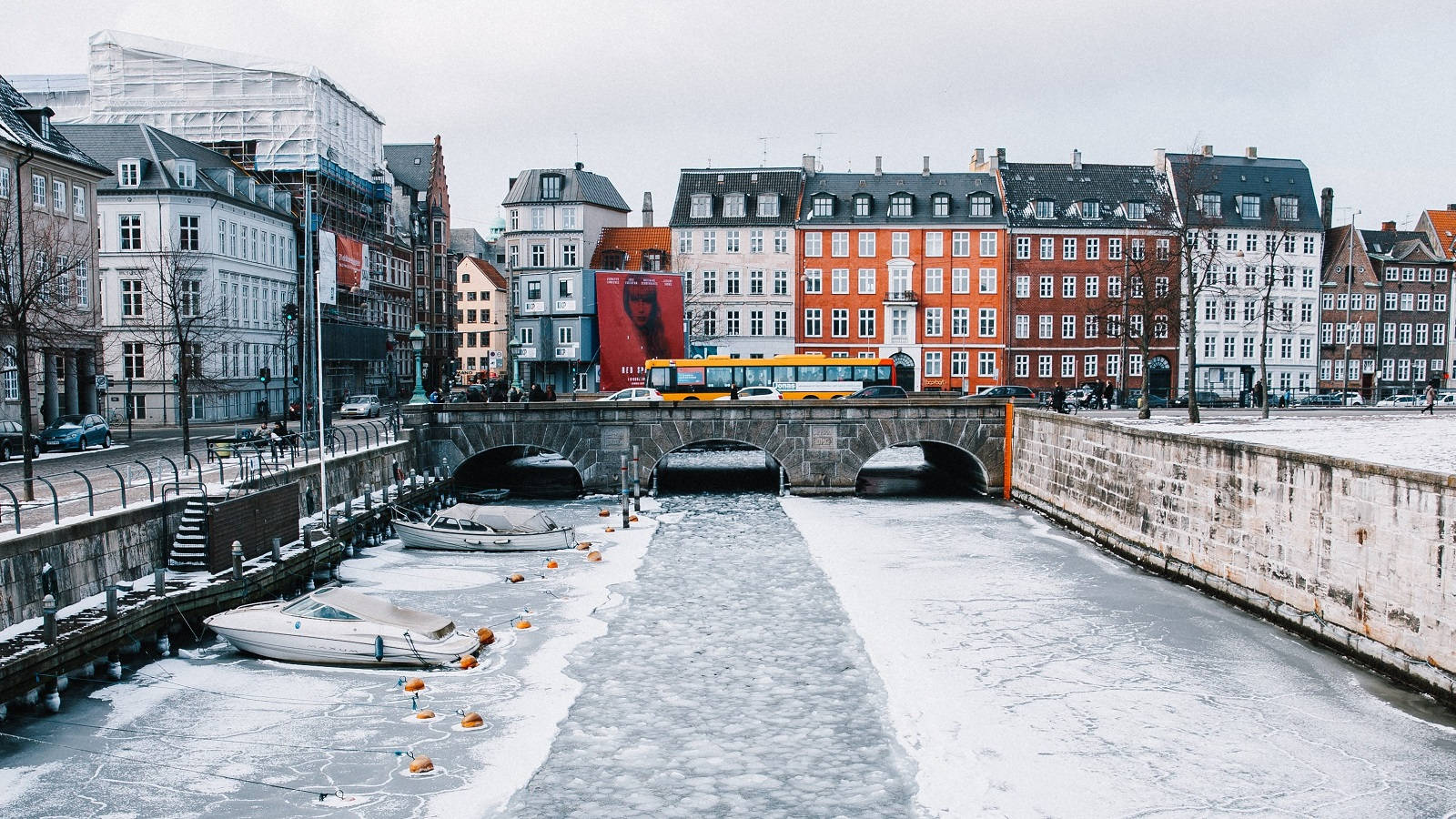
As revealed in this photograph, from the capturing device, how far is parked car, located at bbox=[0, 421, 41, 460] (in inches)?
1467

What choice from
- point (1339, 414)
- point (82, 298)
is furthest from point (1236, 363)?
point (82, 298)

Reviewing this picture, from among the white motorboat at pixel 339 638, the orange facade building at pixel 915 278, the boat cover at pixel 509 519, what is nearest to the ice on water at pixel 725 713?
the white motorboat at pixel 339 638

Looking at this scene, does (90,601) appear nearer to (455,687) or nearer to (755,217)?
(455,687)

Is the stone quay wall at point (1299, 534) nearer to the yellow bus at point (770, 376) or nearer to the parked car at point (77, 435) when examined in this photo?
the yellow bus at point (770, 376)

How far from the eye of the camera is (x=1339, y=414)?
52.2m

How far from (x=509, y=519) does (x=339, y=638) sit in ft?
48.1

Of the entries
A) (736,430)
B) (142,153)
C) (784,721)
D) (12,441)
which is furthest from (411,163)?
(784,721)

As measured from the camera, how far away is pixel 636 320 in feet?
222

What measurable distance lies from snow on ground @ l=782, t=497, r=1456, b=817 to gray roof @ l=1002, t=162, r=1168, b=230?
52831 mm

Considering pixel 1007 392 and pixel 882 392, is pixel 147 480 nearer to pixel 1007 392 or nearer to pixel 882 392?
pixel 882 392


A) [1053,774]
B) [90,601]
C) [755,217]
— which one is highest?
[755,217]

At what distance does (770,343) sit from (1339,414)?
132ft

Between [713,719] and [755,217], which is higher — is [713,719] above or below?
below

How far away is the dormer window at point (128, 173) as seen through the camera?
60.5m
